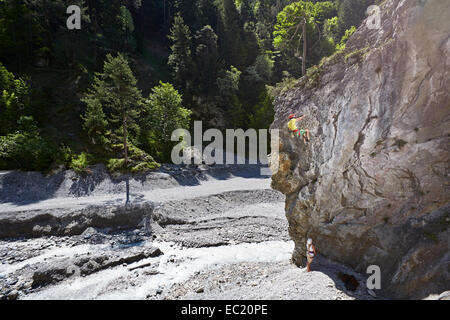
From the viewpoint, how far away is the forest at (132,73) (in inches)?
760

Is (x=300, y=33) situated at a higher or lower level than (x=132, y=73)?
higher

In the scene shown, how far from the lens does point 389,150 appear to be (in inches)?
319

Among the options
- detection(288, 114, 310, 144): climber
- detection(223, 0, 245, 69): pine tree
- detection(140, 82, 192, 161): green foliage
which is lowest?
detection(288, 114, 310, 144): climber

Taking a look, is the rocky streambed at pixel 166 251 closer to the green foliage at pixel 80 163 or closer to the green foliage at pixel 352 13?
the green foliage at pixel 80 163

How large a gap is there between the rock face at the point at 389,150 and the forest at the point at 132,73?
12.4 ft

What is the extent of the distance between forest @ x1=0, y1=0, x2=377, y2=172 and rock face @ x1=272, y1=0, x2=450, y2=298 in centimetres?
379

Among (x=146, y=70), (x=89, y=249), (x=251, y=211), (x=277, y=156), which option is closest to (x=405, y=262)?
(x=277, y=156)

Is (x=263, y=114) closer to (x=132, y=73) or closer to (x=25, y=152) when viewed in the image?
(x=132, y=73)

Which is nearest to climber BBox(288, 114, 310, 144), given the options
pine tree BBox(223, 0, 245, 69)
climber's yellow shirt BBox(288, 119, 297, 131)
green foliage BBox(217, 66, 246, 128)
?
climber's yellow shirt BBox(288, 119, 297, 131)

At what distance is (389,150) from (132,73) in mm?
31372

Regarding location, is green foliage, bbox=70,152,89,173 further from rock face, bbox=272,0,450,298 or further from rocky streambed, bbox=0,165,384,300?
rock face, bbox=272,0,450,298

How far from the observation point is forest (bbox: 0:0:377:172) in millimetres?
19312

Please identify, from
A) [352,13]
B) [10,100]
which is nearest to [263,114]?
[352,13]

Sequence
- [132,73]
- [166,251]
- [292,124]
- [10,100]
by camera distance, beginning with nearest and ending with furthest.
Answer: [292,124] → [166,251] → [10,100] → [132,73]
